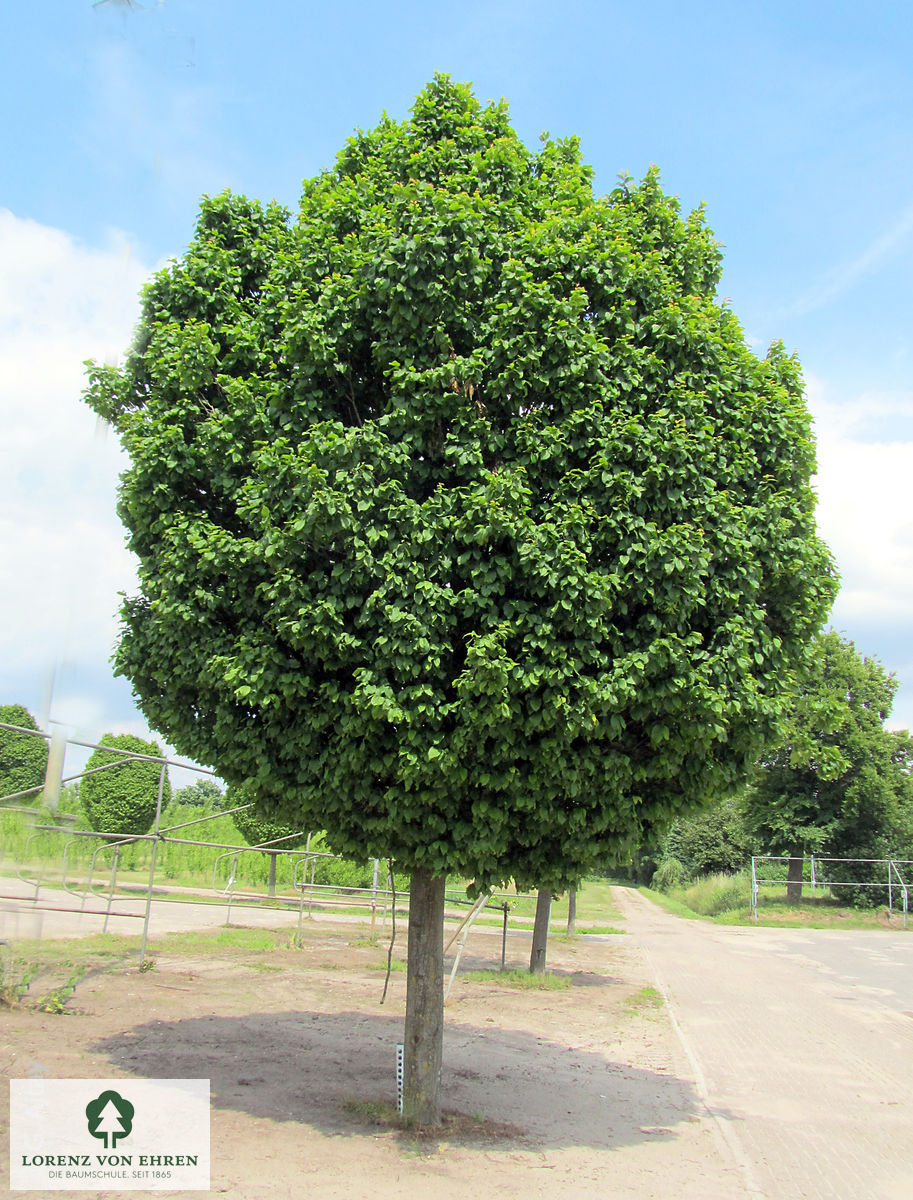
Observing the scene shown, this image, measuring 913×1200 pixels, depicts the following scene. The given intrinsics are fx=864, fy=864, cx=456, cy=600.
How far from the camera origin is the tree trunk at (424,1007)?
7.09 metres

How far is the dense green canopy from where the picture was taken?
5980mm

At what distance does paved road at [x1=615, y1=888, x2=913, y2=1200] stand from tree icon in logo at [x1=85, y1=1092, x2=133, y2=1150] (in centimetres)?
→ 465

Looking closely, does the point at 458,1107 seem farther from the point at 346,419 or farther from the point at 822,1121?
the point at 346,419

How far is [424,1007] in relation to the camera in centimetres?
716

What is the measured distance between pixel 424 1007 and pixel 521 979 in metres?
9.98

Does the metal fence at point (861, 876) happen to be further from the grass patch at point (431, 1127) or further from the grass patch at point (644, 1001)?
the grass patch at point (431, 1127)

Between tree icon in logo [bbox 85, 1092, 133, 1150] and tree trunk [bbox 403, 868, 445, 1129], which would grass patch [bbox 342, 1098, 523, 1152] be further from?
tree icon in logo [bbox 85, 1092, 133, 1150]

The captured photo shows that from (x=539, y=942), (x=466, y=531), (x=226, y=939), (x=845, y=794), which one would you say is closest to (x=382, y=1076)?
(x=466, y=531)

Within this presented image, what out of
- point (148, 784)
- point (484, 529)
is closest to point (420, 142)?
point (484, 529)

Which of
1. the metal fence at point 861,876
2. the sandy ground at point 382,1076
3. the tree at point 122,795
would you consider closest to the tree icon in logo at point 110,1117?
the sandy ground at point 382,1076

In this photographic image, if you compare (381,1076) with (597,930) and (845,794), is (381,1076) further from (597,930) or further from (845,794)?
(845,794)

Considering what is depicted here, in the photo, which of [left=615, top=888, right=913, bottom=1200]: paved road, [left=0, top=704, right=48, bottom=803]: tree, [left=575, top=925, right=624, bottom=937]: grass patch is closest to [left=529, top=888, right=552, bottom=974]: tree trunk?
[left=615, top=888, right=913, bottom=1200]: paved road

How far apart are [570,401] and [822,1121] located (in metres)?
7.61

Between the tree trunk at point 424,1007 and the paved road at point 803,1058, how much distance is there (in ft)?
8.27
